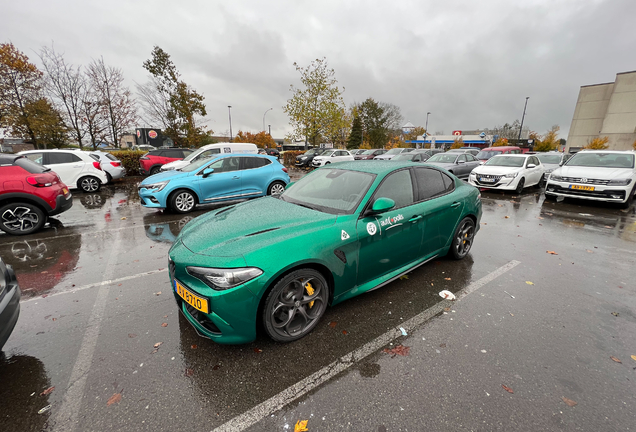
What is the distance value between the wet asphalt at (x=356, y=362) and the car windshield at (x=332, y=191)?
1181 millimetres

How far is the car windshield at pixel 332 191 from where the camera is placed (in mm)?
3015

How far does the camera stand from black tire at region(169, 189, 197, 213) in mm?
7266

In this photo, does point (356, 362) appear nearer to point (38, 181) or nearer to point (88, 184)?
point (38, 181)

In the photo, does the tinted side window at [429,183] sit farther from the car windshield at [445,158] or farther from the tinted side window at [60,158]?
the tinted side window at [60,158]

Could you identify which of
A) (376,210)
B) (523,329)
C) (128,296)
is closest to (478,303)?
(523,329)

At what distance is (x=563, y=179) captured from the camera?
879 centimetres

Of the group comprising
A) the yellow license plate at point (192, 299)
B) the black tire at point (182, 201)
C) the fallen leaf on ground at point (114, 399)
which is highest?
the yellow license plate at point (192, 299)

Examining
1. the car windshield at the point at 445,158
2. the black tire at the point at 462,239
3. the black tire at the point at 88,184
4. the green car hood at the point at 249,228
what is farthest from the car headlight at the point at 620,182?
the black tire at the point at 88,184

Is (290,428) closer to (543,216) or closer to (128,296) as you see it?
(128,296)

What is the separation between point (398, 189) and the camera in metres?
3.34

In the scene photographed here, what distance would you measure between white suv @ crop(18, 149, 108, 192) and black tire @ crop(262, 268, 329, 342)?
11.9 metres

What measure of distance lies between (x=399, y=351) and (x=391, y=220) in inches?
51.5

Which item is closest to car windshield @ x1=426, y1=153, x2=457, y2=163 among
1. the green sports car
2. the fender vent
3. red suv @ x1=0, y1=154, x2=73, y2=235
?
the green sports car

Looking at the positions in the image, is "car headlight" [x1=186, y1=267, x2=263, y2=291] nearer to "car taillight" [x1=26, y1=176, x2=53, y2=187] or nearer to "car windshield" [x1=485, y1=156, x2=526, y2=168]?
"car taillight" [x1=26, y1=176, x2=53, y2=187]
